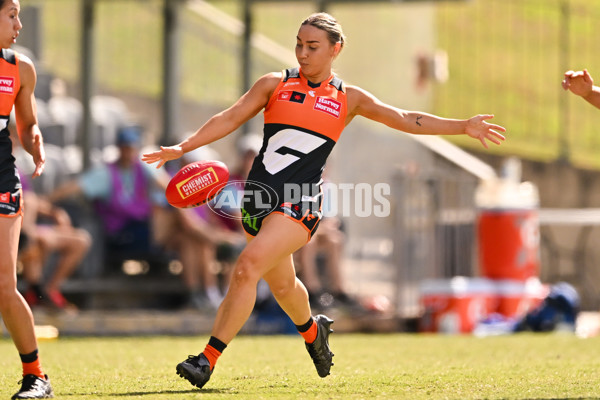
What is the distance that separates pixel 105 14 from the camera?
14.2m

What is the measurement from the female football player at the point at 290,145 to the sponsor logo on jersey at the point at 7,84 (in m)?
0.79

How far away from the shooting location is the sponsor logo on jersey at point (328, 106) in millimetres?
6793

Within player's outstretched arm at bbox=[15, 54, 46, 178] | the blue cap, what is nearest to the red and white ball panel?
player's outstretched arm at bbox=[15, 54, 46, 178]

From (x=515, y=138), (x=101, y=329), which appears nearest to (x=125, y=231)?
(x=101, y=329)

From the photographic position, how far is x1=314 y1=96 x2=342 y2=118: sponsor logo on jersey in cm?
679

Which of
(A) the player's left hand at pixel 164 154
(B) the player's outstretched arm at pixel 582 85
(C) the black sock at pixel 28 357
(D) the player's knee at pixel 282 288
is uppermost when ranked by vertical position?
(B) the player's outstretched arm at pixel 582 85

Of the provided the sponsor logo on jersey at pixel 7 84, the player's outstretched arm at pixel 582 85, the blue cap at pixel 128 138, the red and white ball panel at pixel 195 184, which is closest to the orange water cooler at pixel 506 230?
the blue cap at pixel 128 138

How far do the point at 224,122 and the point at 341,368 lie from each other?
2.18 m

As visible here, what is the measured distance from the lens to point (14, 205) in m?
6.05

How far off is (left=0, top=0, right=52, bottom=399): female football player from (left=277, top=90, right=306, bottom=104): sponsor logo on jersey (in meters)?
1.39

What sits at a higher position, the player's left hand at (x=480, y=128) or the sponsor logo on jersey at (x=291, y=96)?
the sponsor logo on jersey at (x=291, y=96)

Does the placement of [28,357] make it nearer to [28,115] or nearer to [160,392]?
[160,392]

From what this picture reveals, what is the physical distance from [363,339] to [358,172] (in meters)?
2.92

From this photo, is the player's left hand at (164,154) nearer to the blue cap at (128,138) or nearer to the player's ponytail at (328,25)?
the player's ponytail at (328,25)
